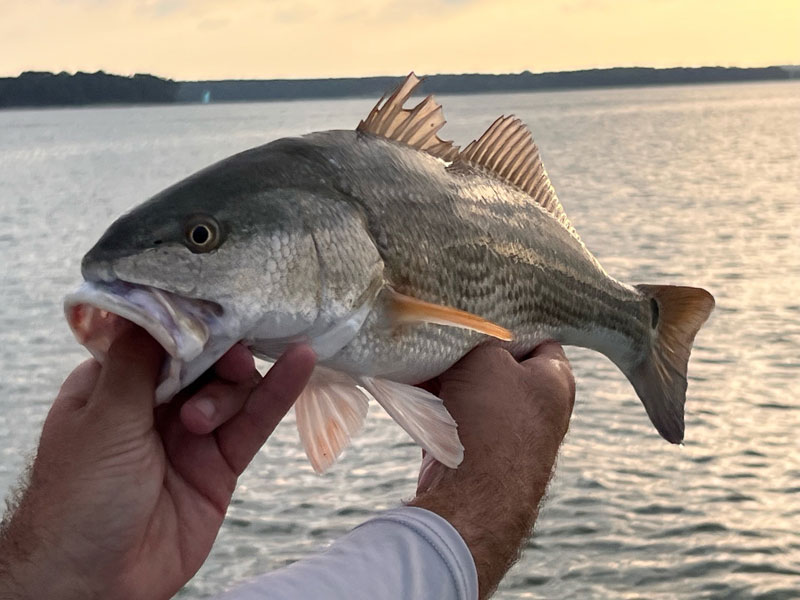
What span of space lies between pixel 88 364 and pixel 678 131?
77.3 metres

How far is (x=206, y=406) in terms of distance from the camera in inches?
Answer: 95.5

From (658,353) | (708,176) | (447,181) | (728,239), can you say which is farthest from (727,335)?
(708,176)

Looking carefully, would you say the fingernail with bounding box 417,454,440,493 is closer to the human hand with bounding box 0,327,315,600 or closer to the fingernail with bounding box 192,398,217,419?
the human hand with bounding box 0,327,315,600

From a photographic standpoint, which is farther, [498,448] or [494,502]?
[498,448]

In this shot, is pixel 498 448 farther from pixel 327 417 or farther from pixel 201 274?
pixel 201 274

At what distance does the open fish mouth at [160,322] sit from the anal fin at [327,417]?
0.66 meters

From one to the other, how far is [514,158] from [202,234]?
5.08 ft

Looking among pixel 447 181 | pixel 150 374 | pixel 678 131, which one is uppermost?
pixel 447 181

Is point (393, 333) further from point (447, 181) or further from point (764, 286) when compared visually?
point (764, 286)

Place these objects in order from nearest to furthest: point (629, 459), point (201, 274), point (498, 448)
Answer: point (201, 274)
point (498, 448)
point (629, 459)

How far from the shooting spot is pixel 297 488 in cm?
969

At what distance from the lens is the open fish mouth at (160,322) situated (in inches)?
85.7

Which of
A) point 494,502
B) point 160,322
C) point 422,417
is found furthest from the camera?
point 494,502

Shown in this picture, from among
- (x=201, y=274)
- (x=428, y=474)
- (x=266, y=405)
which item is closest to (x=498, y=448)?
(x=428, y=474)
